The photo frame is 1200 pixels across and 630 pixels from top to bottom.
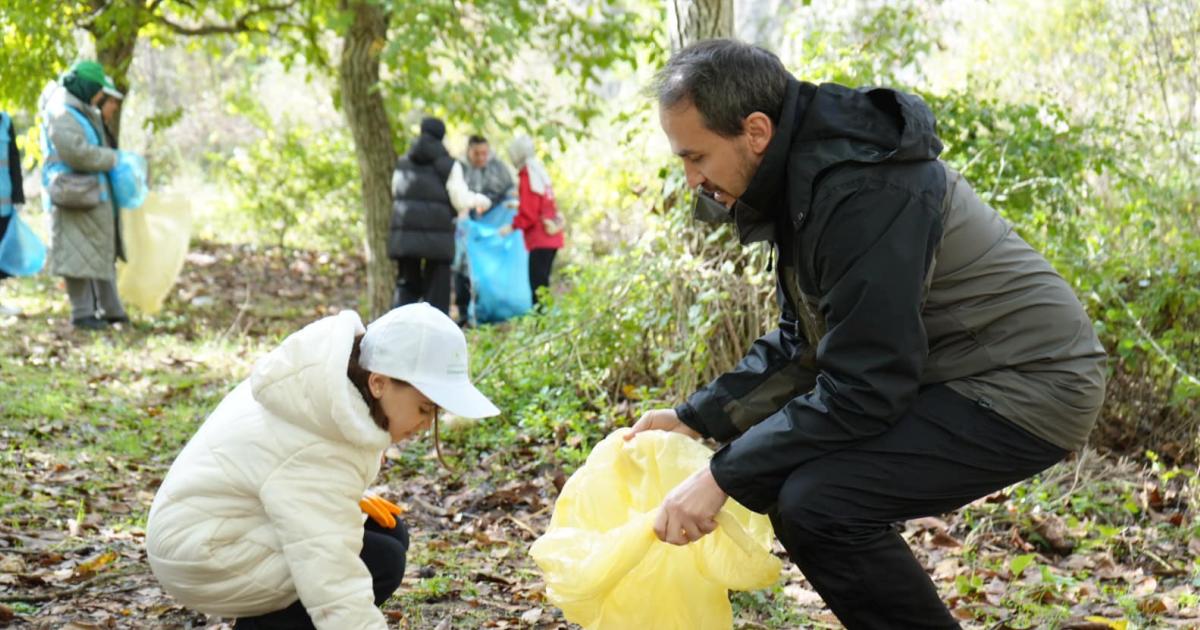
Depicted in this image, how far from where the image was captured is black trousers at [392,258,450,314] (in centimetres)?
939

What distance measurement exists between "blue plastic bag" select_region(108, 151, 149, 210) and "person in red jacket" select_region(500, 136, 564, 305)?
2.90 meters

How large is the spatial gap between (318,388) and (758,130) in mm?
1051

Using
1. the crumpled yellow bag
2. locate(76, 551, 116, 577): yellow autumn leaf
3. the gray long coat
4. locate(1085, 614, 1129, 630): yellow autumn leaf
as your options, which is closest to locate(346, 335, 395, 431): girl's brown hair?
the crumpled yellow bag

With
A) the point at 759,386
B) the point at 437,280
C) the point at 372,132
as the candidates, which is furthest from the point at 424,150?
the point at 759,386

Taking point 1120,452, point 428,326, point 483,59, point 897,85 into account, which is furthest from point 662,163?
point 483,59


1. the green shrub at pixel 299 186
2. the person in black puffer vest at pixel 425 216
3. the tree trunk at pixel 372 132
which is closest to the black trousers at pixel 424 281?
the person in black puffer vest at pixel 425 216

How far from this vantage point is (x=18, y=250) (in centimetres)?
815

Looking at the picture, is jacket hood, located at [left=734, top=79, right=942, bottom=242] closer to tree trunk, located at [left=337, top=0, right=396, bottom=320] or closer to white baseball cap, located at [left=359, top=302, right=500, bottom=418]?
white baseball cap, located at [left=359, top=302, right=500, bottom=418]

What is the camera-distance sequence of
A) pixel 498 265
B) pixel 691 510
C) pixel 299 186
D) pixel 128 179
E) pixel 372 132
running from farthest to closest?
1. pixel 299 186
2. pixel 498 265
3. pixel 372 132
4. pixel 128 179
5. pixel 691 510

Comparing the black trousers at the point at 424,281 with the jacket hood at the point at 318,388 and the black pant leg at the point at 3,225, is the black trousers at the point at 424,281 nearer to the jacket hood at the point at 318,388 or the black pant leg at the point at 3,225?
the black pant leg at the point at 3,225

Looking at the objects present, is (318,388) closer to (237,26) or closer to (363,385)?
(363,385)

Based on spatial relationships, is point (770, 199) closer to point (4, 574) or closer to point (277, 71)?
point (4, 574)

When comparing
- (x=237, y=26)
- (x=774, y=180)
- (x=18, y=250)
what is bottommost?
(x=18, y=250)

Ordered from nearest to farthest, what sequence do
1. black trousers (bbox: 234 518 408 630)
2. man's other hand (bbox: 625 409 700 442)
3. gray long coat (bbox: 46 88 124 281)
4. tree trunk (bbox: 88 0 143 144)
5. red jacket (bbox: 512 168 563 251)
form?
black trousers (bbox: 234 518 408 630) → man's other hand (bbox: 625 409 700 442) → gray long coat (bbox: 46 88 124 281) → tree trunk (bbox: 88 0 143 144) → red jacket (bbox: 512 168 563 251)
